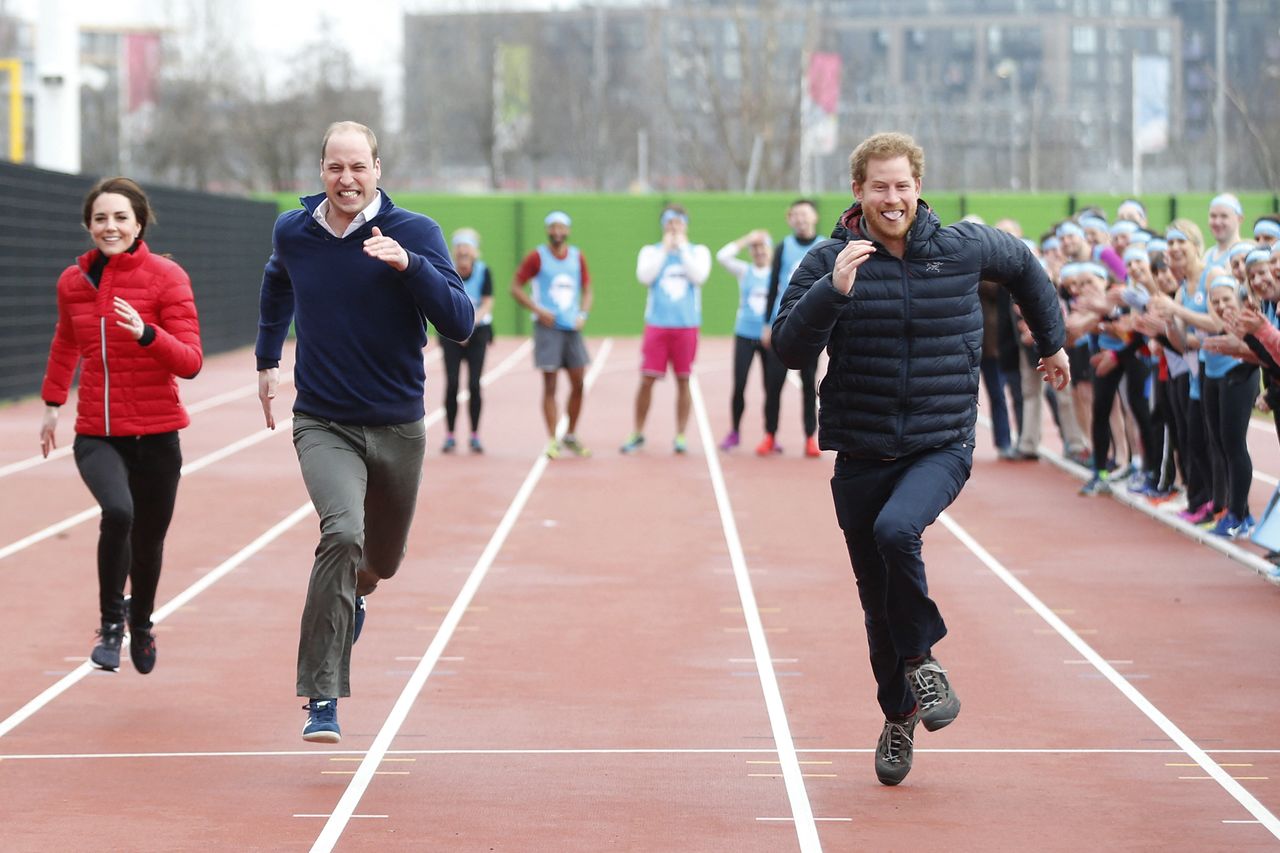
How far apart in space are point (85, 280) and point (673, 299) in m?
9.89

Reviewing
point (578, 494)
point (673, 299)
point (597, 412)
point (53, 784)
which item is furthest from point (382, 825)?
point (597, 412)

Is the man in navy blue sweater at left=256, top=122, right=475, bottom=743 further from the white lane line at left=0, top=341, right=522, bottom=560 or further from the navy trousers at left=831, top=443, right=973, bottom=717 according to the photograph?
the white lane line at left=0, top=341, right=522, bottom=560

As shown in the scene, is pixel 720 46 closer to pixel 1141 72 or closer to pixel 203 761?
pixel 1141 72

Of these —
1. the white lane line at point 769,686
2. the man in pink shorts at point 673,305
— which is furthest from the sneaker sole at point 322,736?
the man in pink shorts at point 673,305

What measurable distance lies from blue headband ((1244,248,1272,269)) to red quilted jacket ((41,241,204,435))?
5.39 metres

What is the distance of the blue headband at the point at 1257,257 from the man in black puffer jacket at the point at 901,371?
4214mm

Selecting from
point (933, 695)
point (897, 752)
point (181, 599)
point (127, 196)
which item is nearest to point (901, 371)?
point (933, 695)

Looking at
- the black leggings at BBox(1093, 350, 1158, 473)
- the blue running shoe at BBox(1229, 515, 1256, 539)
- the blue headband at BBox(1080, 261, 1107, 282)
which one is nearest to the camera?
the blue running shoe at BBox(1229, 515, 1256, 539)

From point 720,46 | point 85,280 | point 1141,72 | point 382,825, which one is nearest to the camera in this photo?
point 382,825

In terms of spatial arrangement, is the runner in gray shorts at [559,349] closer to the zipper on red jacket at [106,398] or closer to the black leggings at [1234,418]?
the black leggings at [1234,418]

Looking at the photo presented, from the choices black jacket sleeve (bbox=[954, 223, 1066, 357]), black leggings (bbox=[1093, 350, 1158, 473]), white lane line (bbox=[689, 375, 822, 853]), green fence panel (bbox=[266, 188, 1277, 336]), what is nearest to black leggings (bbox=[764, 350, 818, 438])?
white lane line (bbox=[689, 375, 822, 853])

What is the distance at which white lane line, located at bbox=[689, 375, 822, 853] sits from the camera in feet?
20.5

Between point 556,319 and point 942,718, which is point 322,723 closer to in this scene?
point 942,718

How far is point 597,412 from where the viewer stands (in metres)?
22.5
